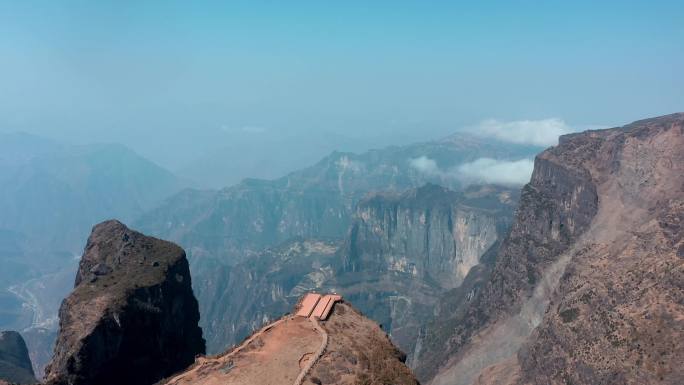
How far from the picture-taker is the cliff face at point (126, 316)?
70062 mm

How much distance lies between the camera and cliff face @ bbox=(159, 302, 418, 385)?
157 ft

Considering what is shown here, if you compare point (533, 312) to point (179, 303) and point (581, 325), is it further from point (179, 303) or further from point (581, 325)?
point (179, 303)

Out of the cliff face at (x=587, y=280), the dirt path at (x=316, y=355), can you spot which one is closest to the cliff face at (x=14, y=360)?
the dirt path at (x=316, y=355)

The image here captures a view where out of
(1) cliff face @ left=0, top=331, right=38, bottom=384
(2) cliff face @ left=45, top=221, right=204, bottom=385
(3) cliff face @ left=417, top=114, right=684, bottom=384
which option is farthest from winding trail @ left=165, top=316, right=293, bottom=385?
(1) cliff face @ left=0, top=331, right=38, bottom=384

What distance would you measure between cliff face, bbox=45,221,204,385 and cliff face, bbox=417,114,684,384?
65461mm

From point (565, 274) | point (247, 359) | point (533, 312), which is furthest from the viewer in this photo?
point (533, 312)

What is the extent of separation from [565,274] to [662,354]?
125 feet

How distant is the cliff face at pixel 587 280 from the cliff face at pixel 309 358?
5873 centimetres

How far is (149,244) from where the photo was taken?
95750 millimetres

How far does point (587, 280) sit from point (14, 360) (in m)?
129

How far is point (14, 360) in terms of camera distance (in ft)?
468

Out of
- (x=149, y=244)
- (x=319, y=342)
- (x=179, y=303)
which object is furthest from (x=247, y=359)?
(x=149, y=244)

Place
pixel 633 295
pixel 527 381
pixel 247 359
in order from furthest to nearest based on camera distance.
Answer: pixel 527 381 → pixel 633 295 → pixel 247 359

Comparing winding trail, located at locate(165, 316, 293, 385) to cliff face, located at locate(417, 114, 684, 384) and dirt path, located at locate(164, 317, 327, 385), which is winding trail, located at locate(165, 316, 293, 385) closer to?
dirt path, located at locate(164, 317, 327, 385)
